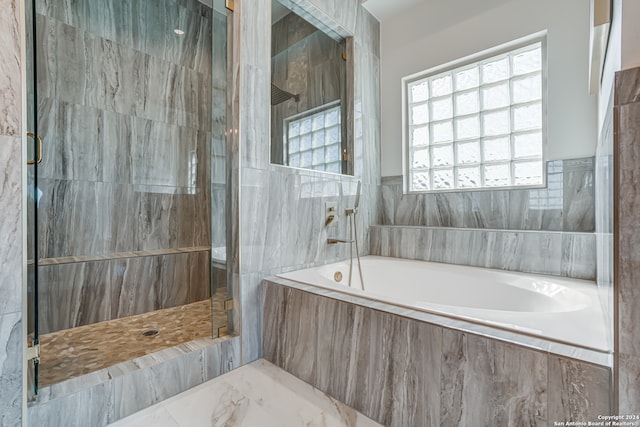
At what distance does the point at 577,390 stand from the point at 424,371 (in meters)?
0.40

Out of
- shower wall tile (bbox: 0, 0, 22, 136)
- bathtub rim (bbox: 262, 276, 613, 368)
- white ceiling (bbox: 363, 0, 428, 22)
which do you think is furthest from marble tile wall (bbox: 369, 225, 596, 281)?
shower wall tile (bbox: 0, 0, 22, 136)

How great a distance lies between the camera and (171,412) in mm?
1211

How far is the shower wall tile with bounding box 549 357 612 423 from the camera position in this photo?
0.69 meters

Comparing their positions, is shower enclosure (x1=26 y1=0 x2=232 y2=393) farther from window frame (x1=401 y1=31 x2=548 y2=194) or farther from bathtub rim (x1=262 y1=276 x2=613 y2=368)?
window frame (x1=401 y1=31 x2=548 y2=194)

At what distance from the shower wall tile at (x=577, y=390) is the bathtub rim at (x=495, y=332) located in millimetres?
21

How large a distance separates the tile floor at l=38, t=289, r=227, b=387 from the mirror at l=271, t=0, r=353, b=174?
108 cm

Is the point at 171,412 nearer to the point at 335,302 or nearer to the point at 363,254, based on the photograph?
the point at 335,302

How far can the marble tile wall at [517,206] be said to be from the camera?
1.76 metres

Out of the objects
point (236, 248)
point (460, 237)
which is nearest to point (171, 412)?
point (236, 248)

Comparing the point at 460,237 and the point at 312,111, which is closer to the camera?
the point at 460,237

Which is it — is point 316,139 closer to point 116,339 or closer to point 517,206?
point 517,206

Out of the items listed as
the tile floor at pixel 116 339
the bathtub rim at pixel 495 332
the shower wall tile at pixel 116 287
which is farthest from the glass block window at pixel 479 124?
the shower wall tile at pixel 116 287

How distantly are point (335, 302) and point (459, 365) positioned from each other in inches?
20.4

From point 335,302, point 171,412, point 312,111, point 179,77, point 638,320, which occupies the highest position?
point 179,77
